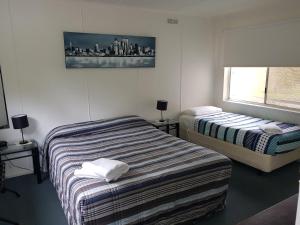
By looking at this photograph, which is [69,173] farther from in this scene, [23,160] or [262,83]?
[262,83]

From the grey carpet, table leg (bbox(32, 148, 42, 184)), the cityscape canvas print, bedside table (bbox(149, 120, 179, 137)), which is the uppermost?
the cityscape canvas print

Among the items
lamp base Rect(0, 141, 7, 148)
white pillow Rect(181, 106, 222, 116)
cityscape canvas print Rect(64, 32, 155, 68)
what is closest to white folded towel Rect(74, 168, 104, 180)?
lamp base Rect(0, 141, 7, 148)

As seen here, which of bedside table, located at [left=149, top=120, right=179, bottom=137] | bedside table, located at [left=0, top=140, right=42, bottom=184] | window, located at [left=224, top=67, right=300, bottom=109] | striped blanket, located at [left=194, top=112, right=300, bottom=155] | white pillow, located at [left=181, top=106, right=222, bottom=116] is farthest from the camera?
white pillow, located at [left=181, top=106, right=222, bottom=116]

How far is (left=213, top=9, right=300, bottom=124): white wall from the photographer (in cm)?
344

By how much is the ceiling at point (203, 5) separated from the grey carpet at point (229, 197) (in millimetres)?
2449

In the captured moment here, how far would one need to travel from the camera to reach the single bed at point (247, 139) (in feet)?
9.70

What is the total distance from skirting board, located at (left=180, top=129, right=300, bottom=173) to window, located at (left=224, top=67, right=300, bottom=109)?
0.94 metres

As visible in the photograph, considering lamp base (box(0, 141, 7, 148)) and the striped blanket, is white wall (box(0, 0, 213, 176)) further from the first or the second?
the striped blanket

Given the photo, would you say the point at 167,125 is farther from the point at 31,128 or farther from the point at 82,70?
the point at 31,128

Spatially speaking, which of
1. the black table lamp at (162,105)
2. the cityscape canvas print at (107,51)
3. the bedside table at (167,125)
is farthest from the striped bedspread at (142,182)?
the cityscape canvas print at (107,51)

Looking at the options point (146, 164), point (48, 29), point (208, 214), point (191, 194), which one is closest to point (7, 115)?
point (48, 29)

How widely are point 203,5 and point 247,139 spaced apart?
2.11 metres

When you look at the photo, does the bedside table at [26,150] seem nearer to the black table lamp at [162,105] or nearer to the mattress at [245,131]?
the black table lamp at [162,105]

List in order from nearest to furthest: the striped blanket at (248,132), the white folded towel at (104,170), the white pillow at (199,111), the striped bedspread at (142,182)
Answer: the striped bedspread at (142,182), the white folded towel at (104,170), the striped blanket at (248,132), the white pillow at (199,111)
